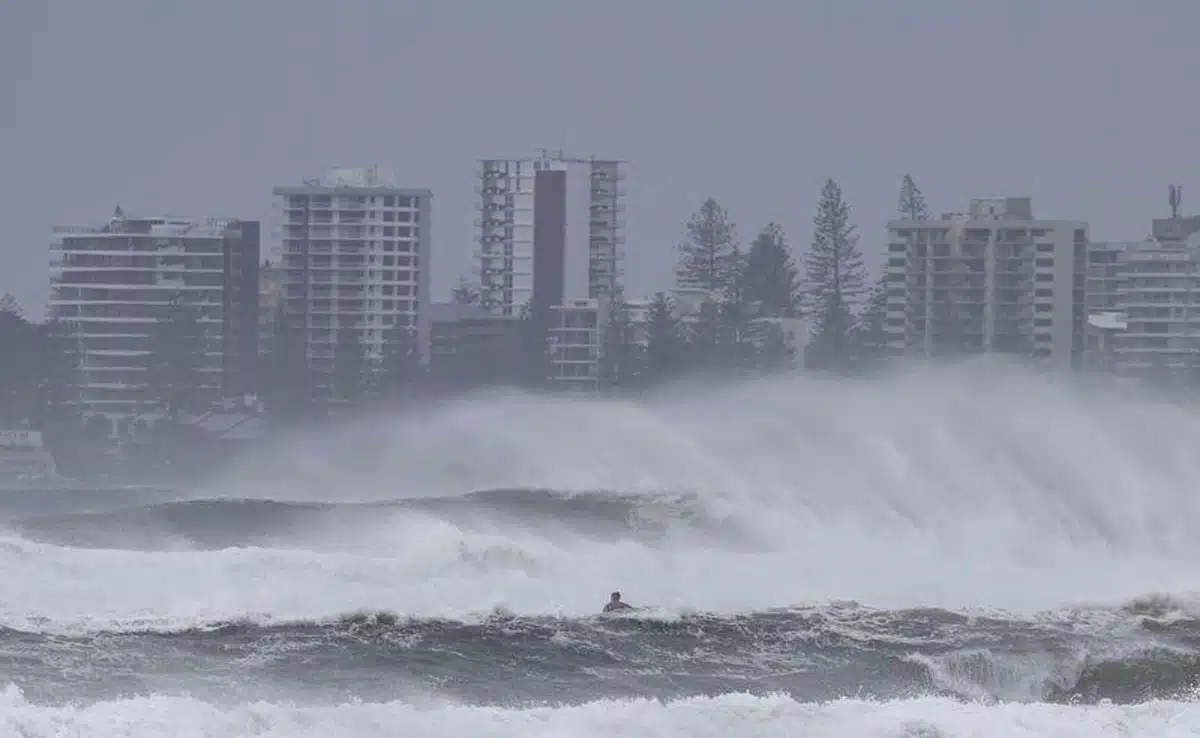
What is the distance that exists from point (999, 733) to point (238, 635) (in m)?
10.0

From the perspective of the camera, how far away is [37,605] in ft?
122

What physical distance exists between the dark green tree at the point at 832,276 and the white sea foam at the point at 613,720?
303 feet

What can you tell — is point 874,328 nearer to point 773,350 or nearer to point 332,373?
point 773,350

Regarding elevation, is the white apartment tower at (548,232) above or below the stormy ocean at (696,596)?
above

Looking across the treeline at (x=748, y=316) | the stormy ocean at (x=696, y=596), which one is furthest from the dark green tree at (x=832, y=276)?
the stormy ocean at (x=696, y=596)

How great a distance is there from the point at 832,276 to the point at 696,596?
92.0 metres

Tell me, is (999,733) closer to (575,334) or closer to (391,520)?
(391,520)

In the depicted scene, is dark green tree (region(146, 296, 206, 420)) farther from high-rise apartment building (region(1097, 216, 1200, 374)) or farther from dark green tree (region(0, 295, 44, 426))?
high-rise apartment building (region(1097, 216, 1200, 374))

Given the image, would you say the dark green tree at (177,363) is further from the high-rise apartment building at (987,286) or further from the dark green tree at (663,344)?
the high-rise apartment building at (987,286)

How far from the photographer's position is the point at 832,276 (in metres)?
131

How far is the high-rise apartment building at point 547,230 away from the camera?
14838cm

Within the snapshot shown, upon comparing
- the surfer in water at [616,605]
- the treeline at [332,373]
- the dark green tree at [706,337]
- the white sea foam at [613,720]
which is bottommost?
the white sea foam at [613,720]

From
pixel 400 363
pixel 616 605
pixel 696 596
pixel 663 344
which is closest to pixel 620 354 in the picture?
pixel 663 344

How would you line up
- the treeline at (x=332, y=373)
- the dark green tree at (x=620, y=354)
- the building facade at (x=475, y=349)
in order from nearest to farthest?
the treeline at (x=332, y=373), the dark green tree at (x=620, y=354), the building facade at (x=475, y=349)
